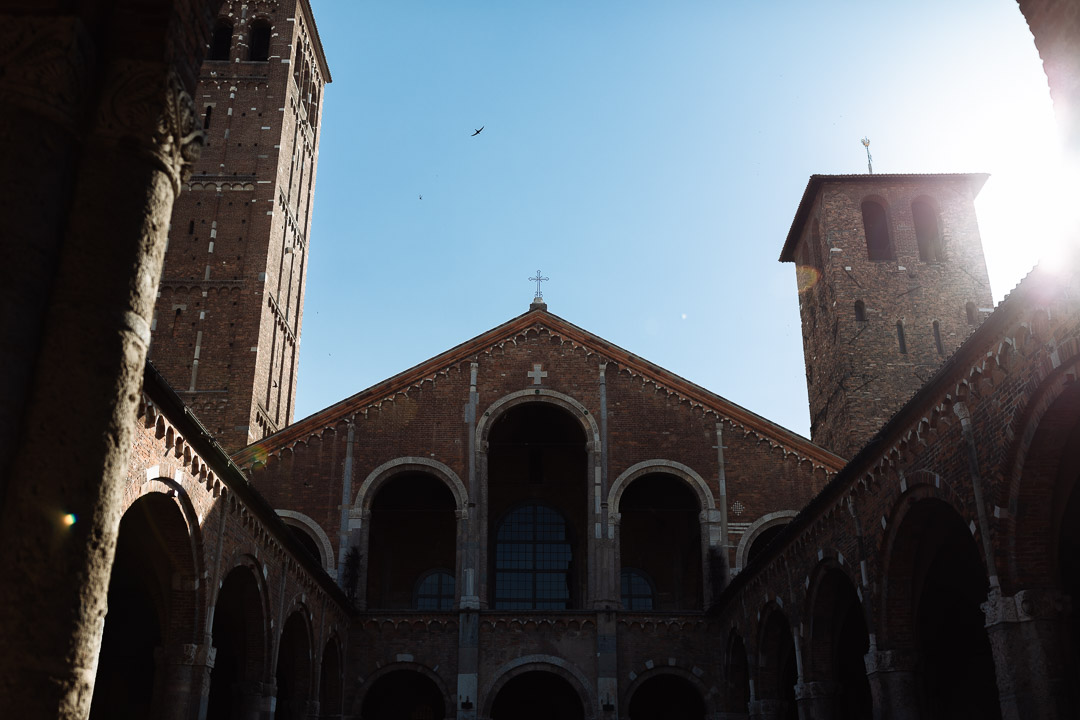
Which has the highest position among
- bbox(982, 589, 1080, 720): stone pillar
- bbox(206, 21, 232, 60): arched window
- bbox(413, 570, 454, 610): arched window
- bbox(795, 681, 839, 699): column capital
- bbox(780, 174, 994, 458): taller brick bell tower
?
bbox(206, 21, 232, 60): arched window

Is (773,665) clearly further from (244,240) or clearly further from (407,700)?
(244,240)

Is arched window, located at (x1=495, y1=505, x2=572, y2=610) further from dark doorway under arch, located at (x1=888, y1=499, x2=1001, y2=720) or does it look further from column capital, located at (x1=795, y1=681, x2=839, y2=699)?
dark doorway under arch, located at (x1=888, y1=499, x2=1001, y2=720)

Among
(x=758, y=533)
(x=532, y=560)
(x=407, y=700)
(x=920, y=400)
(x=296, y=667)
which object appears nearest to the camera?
(x=920, y=400)

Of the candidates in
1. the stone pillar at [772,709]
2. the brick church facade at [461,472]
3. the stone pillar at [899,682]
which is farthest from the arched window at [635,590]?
the stone pillar at [899,682]

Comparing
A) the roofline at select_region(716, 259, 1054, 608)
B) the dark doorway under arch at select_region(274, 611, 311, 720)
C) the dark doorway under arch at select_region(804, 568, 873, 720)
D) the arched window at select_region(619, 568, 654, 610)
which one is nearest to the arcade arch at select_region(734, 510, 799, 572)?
the arched window at select_region(619, 568, 654, 610)

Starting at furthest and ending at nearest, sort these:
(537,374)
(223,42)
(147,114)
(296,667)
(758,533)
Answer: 1. (223,42)
2. (537,374)
3. (758,533)
4. (296,667)
5. (147,114)

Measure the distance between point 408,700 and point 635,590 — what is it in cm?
623

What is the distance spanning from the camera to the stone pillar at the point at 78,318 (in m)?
3.64

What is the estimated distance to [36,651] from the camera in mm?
3551

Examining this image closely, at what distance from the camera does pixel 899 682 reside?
511 inches

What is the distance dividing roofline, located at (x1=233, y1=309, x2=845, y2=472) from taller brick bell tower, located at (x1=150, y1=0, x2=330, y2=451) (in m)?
5.29

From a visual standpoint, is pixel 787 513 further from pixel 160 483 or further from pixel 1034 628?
pixel 160 483

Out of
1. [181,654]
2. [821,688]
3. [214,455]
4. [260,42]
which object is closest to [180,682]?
[181,654]

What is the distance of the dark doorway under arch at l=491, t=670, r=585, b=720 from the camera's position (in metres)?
25.2
